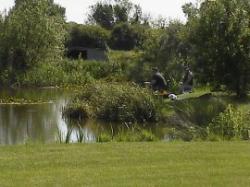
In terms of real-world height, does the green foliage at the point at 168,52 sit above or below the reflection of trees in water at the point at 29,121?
above

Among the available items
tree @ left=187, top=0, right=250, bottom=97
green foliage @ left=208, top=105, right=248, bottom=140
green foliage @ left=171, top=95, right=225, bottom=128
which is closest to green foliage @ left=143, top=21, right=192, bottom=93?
tree @ left=187, top=0, right=250, bottom=97

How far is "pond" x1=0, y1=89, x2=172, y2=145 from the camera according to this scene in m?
15.6

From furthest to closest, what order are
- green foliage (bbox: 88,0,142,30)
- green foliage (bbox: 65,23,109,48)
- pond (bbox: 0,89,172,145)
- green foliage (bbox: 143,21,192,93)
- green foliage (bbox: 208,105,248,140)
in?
green foliage (bbox: 88,0,142,30)
green foliage (bbox: 65,23,109,48)
green foliage (bbox: 143,21,192,93)
pond (bbox: 0,89,172,145)
green foliage (bbox: 208,105,248,140)

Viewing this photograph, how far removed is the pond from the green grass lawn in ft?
9.40

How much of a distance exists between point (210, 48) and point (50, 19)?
21.6 metres

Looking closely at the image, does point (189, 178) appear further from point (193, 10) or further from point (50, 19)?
point (50, 19)

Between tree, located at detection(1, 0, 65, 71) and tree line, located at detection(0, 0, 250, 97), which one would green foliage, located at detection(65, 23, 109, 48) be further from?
tree, located at detection(1, 0, 65, 71)

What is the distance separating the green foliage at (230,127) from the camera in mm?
14144

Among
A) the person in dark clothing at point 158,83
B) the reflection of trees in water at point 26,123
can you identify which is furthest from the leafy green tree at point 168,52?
the reflection of trees in water at point 26,123

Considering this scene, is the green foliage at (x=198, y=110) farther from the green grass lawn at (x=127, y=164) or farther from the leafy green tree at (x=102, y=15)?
the leafy green tree at (x=102, y=15)

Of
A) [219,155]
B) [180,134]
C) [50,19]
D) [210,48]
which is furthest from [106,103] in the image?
[50,19]

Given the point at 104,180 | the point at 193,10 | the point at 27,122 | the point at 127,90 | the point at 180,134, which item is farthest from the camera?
the point at 193,10

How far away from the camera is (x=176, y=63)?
32.8 meters

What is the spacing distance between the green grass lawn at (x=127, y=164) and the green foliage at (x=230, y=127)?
2907 mm
